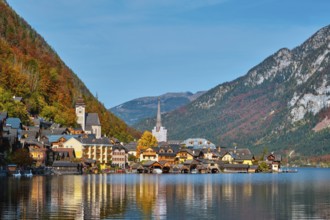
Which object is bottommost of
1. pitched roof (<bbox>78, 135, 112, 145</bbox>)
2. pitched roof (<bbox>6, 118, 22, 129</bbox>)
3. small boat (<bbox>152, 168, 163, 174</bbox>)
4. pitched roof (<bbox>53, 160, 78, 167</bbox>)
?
small boat (<bbox>152, 168, 163, 174</bbox>)

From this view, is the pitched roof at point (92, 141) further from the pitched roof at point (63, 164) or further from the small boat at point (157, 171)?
the pitched roof at point (63, 164)

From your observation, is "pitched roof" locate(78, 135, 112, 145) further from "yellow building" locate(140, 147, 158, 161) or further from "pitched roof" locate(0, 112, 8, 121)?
"pitched roof" locate(0, 112, 8, 121)

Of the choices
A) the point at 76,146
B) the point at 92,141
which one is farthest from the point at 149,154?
the point at 76,146

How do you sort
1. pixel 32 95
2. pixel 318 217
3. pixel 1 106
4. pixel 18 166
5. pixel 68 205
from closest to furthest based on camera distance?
pixel 318 217 → pixel 68 205 → pixel 18 166 → pixel 1 106 → pixel 32 95

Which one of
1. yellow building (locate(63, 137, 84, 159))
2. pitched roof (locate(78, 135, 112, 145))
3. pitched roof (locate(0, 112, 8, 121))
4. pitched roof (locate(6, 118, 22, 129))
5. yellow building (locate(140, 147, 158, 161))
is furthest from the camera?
yellow building (locate(140, 147, 158, 161))

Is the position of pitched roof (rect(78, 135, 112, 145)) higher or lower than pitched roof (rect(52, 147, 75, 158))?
higher

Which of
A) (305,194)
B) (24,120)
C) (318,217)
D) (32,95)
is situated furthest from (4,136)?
(318,217)

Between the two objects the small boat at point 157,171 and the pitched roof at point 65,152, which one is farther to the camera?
the small boat at point 157,171

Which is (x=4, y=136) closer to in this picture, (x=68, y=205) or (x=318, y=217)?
(x=68, y=205)

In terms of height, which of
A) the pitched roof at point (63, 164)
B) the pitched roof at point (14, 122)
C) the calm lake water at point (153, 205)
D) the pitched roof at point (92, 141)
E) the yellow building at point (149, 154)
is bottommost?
the calm lake water at point (153, 205)

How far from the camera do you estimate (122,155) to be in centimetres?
18325

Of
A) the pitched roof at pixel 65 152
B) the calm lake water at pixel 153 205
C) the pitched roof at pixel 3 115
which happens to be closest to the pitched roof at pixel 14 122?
the pitched roof at pixel 3 115

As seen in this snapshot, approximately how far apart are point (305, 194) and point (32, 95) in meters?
116

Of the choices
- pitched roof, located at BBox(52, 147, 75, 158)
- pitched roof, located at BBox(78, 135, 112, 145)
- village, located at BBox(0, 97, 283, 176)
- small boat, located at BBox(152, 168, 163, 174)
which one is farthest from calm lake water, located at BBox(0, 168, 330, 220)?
small boat, located at BBox(152, 168, 163, 174)
